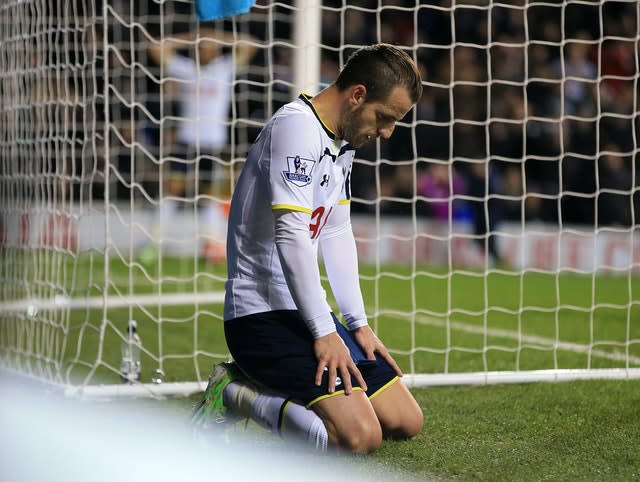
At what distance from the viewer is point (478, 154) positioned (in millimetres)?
10562

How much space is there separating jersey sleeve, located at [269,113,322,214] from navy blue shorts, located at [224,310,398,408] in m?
0.35

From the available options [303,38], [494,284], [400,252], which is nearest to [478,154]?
[400,252]

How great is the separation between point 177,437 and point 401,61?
1.37 meters

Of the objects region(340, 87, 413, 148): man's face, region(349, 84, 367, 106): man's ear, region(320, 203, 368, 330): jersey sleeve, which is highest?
region(349, 84, 367, 106): man's ear

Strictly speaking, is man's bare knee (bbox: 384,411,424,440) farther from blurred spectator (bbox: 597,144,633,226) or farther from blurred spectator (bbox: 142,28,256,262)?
blurred spectator (bbox: 597,144,633,226)

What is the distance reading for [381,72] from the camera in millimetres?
2656

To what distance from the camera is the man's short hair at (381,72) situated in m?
2.66

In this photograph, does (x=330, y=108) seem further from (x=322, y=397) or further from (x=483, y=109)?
(x=483, y=109)

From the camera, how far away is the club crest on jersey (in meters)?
2.60

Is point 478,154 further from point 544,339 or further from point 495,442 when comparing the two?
point 495,442

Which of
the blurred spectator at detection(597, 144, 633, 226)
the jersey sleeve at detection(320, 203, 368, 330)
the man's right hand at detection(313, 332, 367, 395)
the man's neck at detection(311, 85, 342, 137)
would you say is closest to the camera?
the man's right hand at detection(313, 332, 367, 395)

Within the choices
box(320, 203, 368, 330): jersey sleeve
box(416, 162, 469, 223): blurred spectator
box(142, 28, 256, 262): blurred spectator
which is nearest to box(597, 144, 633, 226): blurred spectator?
box(416, 162, 469, 223): blurred spectator

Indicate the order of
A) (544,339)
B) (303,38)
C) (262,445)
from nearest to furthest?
(262,445), (303,38), (544,339)

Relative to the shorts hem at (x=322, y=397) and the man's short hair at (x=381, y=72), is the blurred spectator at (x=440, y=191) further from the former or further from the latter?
the shorts hem at (x=322, y=397)
